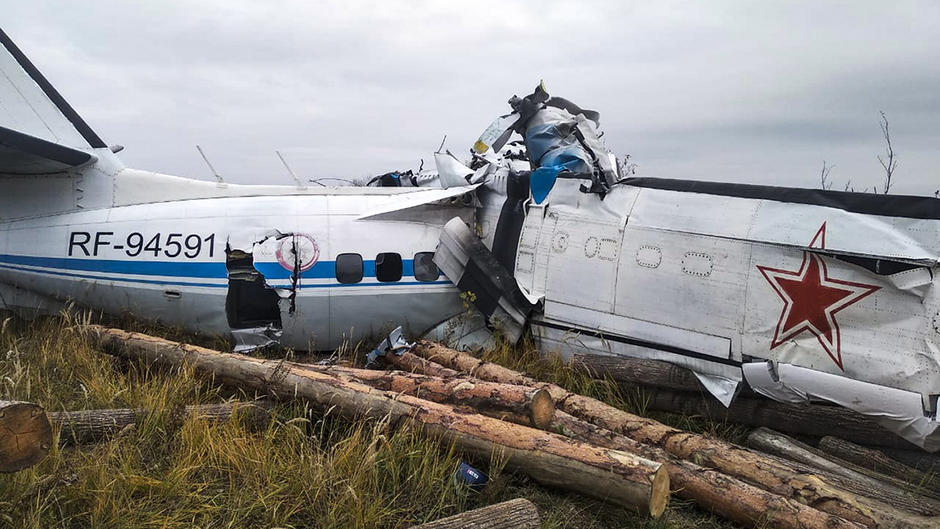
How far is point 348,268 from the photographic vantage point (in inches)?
332

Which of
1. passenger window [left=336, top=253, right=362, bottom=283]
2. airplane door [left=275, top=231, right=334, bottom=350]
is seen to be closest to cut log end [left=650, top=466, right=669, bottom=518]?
passenger window [left=336, top=253, right=362, bottom=283]

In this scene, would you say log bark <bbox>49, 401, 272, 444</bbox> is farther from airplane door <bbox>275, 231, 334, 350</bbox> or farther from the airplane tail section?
the airplane tail section

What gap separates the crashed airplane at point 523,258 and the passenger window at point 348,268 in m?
0.03

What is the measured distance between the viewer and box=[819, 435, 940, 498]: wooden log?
547cm

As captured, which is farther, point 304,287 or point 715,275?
point 304,287

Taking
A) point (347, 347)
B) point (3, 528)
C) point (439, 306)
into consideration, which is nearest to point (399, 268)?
point (439, 306)

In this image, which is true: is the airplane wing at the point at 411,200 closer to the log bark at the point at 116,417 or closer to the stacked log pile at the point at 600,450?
the stacked log pile at the point at 600,450

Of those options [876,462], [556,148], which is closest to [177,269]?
[556,148]

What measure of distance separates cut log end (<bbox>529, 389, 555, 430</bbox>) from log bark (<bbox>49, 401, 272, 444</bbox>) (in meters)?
2.48

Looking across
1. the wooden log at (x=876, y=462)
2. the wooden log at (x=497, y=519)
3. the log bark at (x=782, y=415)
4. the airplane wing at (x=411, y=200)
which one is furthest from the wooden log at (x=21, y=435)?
the wooden log at (x=876, y=462)

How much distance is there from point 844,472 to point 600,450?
251 cm

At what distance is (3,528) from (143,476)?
2.90 ft

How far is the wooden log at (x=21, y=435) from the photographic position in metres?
3.60

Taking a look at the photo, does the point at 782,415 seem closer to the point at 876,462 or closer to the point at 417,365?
the point at 876,462
